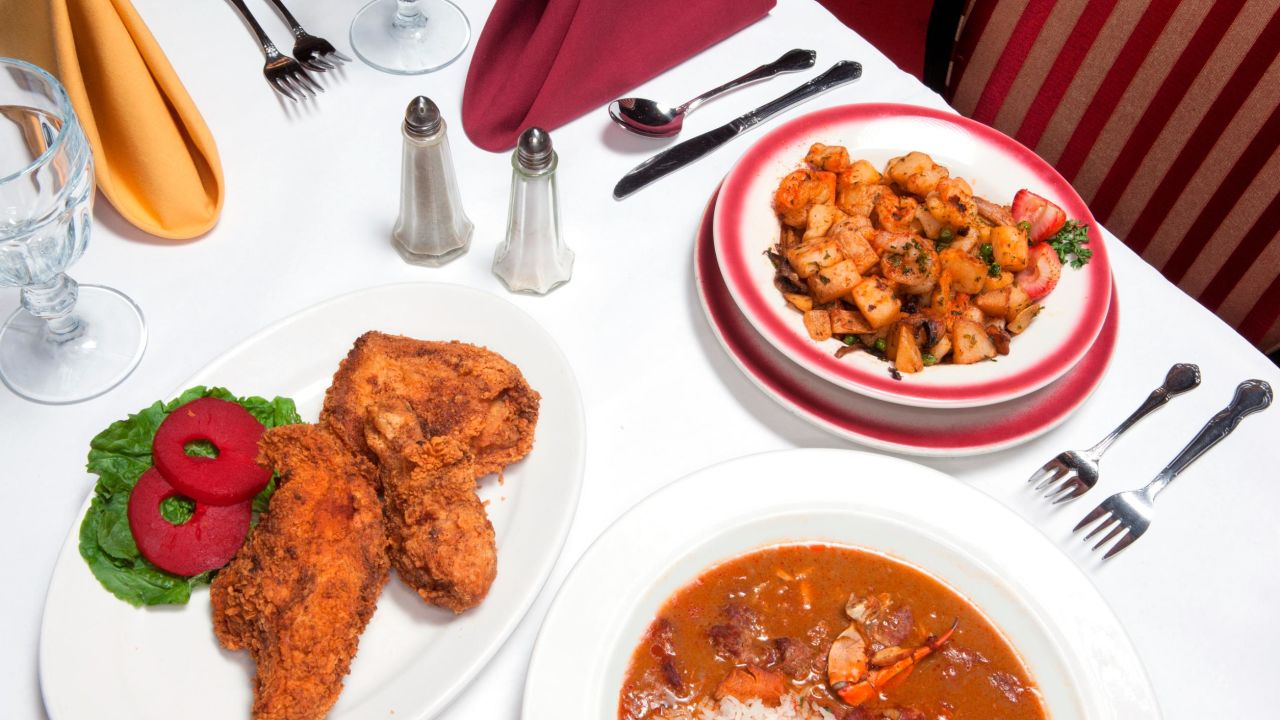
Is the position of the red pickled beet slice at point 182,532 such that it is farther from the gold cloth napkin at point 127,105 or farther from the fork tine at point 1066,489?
the fork tine at point 1066,489

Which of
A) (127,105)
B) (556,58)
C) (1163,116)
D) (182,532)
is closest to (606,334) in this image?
(556,58)

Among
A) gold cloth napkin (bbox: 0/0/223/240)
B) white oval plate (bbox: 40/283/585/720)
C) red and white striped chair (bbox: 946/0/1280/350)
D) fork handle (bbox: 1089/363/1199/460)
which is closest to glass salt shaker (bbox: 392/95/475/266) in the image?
white oval plate (bbox: 40/283/585/720)

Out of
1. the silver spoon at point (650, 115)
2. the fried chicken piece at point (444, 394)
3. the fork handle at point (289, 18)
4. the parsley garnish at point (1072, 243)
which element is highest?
the parsley garnish at point (1072, 243)

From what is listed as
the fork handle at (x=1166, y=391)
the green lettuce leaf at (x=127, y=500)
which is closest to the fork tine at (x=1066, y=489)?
the fork handle at (x=1166, y=391)

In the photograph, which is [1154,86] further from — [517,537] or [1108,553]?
[517,537]

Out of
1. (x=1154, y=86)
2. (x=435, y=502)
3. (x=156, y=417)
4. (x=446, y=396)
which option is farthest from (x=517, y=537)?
(x=1154, y=86)

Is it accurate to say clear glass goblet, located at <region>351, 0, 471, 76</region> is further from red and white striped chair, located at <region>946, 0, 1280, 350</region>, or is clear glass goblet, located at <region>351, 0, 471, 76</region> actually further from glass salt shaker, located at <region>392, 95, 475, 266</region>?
red and white striped chair, located at <region>946, 0, 1280, 350</region>
